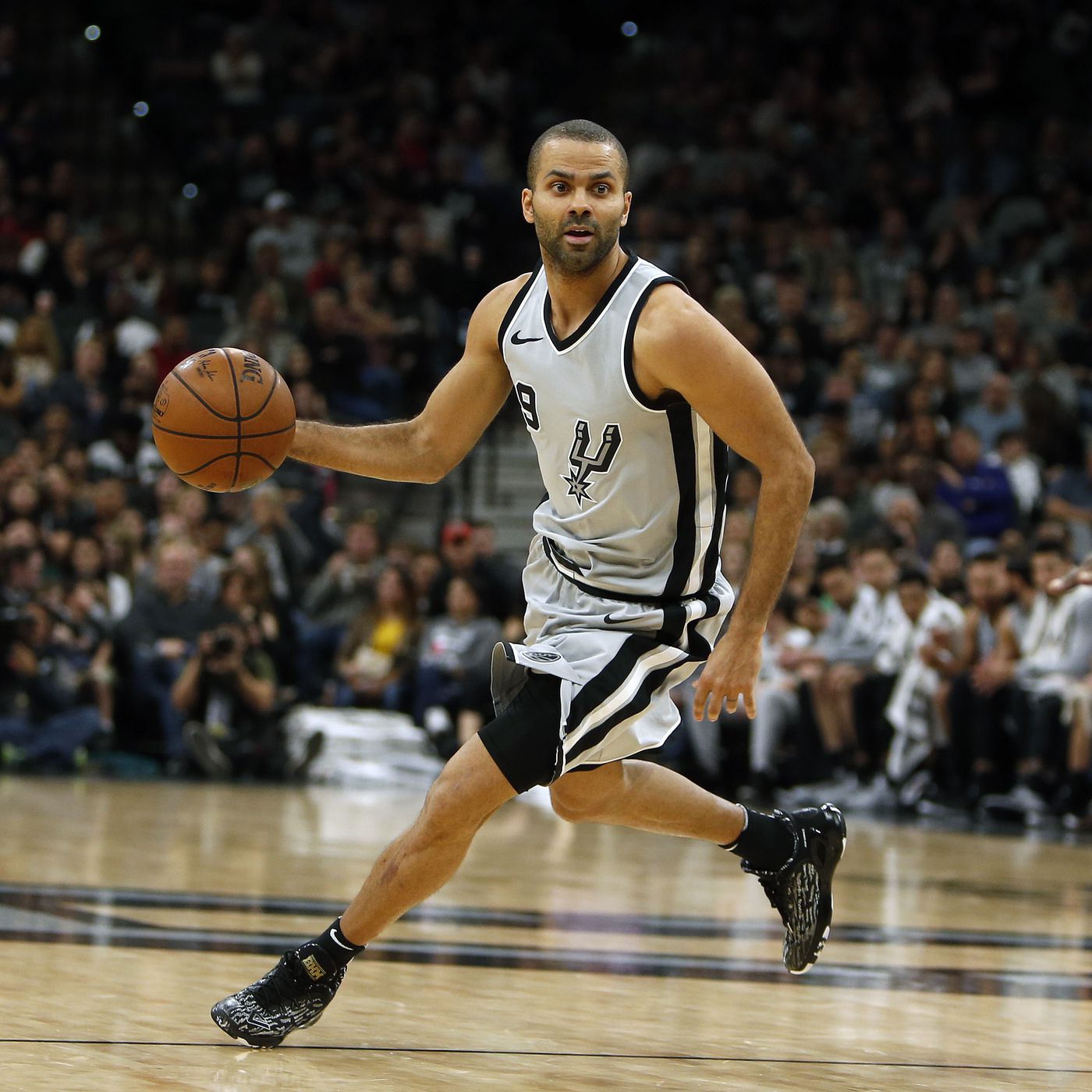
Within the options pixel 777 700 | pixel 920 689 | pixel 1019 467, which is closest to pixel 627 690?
pixel 920 689

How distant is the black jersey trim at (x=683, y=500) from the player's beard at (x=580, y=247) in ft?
1.08

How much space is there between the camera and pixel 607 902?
5.84 metres

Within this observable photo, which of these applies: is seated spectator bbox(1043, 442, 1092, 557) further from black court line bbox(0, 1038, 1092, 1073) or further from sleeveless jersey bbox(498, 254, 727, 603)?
black court line bbox(0, 1038, 1092, 1073)

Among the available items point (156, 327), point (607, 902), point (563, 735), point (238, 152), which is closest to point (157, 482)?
point (156, 327)

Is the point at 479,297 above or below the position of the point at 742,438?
above

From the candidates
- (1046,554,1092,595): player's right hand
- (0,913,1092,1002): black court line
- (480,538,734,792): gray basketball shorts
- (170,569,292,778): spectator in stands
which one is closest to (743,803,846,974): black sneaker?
(0,913,1092,1002): black court line

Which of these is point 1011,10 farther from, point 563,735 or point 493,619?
point 563,735

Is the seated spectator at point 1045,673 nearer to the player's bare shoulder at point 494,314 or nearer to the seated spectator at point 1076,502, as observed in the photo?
the seated spectator at point 1076,502

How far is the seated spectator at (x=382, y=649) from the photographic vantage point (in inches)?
456

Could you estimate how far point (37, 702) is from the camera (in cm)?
1112

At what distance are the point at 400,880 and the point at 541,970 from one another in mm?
974

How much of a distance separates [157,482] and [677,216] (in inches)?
195

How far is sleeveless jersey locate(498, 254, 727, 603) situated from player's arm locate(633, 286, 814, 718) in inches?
3.9

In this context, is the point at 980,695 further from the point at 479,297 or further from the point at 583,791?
the point at 583,791
